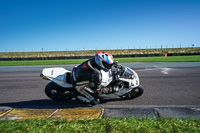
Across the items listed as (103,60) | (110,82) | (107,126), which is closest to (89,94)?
(110,82)

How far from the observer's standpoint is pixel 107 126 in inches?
121

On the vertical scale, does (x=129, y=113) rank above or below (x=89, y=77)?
below

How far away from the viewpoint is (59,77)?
16.5 ft

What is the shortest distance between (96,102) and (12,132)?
2386mm

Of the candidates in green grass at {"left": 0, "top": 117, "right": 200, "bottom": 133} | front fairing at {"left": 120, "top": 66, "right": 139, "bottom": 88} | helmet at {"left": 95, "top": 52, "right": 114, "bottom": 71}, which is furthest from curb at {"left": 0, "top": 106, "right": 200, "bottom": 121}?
helmet at {"left": 95, "top": 52, "right": 114, "bottom": 71}

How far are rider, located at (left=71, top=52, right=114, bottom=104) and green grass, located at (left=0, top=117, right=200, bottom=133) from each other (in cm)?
142

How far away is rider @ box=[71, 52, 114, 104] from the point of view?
4469 mm

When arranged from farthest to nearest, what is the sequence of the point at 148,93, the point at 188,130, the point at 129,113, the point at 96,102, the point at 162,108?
the point at 148,93 < the point at 96,102 < the point at 162,108 < the point at 129,113 < the point at 188,130

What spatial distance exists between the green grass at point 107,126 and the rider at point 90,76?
4.65 feet

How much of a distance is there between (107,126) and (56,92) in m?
2.70

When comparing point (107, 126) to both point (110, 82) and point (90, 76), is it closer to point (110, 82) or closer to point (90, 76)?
point (90, 76)

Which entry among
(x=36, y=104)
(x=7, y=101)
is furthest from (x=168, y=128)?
(x=7, y=101)

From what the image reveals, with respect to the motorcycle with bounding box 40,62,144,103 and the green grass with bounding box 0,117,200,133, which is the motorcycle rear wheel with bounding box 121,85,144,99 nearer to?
the motorcycle with bounding box 40,62,144,103

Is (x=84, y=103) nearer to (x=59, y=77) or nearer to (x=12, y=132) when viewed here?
(x=59, y=77)
